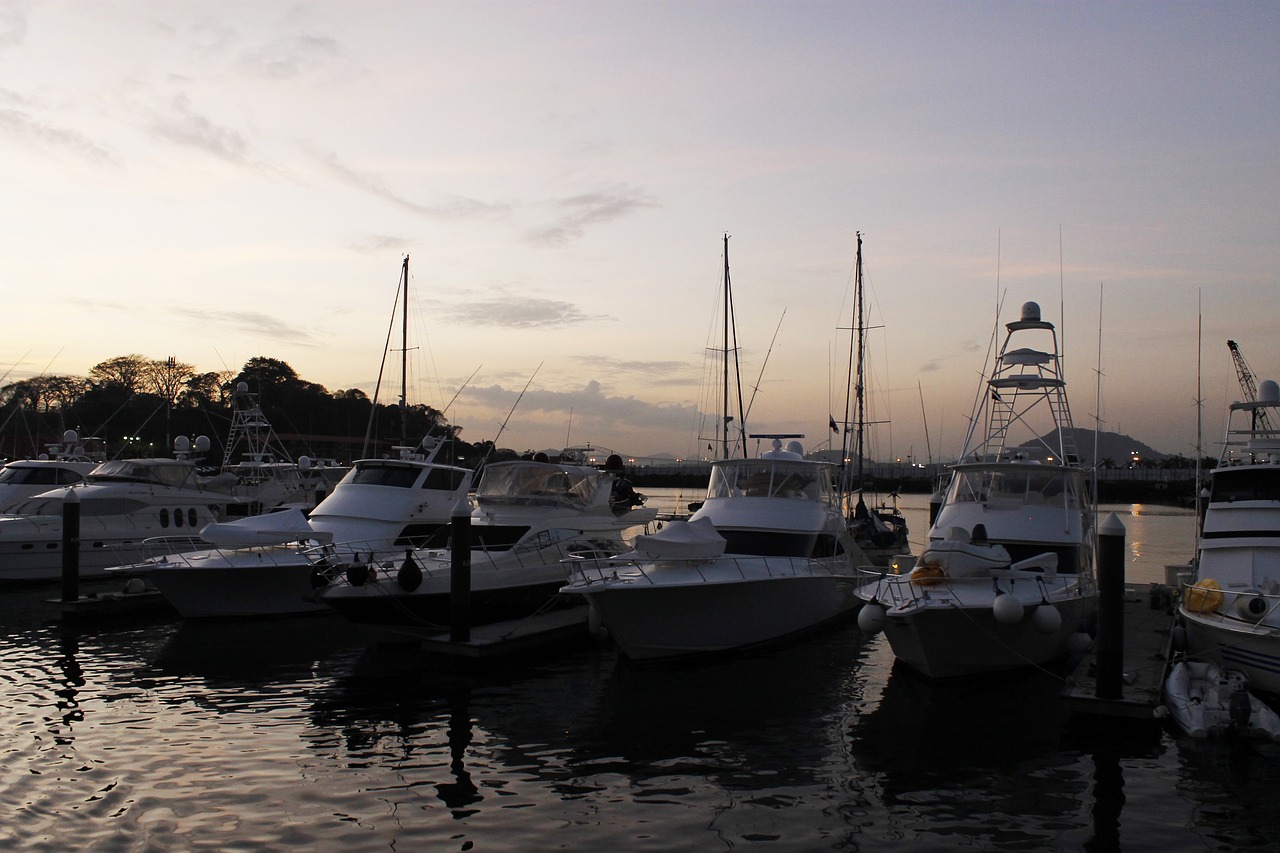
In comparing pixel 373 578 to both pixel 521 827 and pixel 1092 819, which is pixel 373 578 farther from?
pixel 1092 819

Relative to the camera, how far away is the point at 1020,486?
17.9 m

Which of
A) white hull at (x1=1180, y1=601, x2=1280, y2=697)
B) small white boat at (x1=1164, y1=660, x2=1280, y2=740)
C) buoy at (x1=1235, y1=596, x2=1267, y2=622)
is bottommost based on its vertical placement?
small white boat at (x1=1164, y1=660, x2=1280, y2=740)

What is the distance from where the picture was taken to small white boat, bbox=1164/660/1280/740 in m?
11.8

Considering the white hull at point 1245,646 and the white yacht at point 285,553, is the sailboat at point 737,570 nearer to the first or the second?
the white yacht at point 285,553

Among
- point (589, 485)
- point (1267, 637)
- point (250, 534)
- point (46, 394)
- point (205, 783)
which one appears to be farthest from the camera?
point (46, 394)

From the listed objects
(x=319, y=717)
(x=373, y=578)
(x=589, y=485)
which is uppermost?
(x=589, y=485)

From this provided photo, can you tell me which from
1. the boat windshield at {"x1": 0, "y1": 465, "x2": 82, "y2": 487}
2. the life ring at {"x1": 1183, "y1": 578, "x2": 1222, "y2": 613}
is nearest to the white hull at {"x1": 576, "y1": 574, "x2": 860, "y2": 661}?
the life ring at {"x1": 1183, "y1": 578, "x2": 1222, "y2": 613}

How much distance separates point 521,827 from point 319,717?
4962mm

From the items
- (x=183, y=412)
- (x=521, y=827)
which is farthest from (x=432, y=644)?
(x=183, y=412)

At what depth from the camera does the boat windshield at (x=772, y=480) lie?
2041 centimetres

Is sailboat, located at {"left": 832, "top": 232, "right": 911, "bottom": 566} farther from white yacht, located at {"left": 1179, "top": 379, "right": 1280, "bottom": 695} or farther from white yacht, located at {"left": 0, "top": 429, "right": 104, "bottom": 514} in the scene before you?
white yacht, located at {"left": 0, "top": 429, "right": 104, "bottom": 514}

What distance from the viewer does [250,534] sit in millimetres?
20312

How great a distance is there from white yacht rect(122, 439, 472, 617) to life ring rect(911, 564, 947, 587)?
9873mm

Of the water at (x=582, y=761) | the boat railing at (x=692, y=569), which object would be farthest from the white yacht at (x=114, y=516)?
the boat railing at (x=692, y=569)
